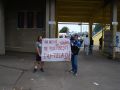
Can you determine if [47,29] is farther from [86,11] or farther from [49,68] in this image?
[86,11]

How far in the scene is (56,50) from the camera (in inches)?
776

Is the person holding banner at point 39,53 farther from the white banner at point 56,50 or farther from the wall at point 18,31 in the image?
the wall at point 18,31

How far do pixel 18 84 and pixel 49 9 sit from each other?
13324 millimetres

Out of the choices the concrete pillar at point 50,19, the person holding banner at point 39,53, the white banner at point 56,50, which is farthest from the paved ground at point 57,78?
the concrete pillar at point 50,19

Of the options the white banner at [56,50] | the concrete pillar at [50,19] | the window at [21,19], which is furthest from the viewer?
the window at [21,19]

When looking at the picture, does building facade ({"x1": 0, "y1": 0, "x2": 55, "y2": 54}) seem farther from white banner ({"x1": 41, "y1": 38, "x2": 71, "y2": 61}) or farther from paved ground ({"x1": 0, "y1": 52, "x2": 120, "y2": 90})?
white banner ({"x1": 41, "y1": 38, "x2": 71, "y2": 61})

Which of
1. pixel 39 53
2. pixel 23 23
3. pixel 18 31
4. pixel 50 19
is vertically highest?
pixel 50 19

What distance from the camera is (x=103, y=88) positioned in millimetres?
14062

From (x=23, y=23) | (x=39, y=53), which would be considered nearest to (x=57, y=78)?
(x=39, y=53)

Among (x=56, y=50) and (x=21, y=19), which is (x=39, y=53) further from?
(x=21, y=19)

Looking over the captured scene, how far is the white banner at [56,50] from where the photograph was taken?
19328 millimetres

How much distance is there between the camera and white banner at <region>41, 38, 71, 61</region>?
1933cm

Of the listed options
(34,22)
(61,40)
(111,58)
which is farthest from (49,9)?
(61,40)

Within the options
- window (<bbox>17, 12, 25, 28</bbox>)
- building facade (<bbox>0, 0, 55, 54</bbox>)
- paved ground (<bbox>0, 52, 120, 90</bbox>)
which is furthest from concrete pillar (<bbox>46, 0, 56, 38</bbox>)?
paved ground (<bbox>0, 52, 120, 90</bbox>)
